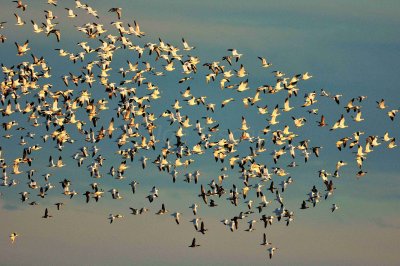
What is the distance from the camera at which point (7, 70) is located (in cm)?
12488

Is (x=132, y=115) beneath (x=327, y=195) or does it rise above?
above

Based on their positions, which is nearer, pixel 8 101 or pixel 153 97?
pixel 8 101

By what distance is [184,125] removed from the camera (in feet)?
435

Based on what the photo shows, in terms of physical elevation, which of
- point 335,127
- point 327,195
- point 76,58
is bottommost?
point 327,195

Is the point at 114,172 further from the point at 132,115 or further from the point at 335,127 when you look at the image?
the point at 335,127

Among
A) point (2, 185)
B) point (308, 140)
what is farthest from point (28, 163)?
point (308, 140)

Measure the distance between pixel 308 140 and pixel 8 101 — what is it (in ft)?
123

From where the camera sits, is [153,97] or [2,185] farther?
[153,97]

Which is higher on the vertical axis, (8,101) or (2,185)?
(8,101)

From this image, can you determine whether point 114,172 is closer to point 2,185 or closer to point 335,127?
point 2,185

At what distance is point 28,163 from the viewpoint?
13000 cm

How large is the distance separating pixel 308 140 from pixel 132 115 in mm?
22258

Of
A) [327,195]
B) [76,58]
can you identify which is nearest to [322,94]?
[327,195]

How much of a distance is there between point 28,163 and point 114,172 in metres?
11.4
